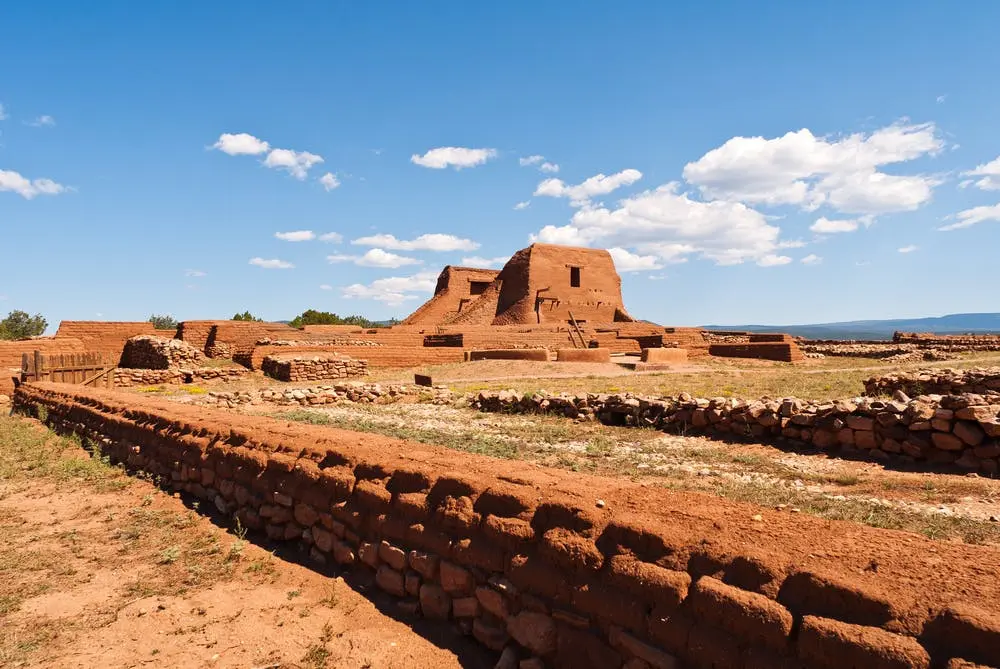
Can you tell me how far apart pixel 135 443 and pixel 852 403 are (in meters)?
9.18

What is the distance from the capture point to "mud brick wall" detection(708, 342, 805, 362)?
2541 centimetres

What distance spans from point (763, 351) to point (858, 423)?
2013 cm

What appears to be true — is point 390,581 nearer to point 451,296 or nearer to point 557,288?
point 557,288

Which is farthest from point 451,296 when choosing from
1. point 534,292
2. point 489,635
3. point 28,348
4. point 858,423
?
point 489,635

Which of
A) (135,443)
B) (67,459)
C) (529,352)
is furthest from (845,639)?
(529,352)

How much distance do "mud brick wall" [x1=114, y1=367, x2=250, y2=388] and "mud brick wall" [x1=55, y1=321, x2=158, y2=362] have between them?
4.85 meters

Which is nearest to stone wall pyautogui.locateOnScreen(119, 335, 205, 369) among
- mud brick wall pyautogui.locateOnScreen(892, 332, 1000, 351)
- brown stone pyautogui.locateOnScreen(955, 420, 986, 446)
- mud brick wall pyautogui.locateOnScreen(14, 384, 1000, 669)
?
mud brick wall pyautogui.locateOnScreen(14, 384, 1000, 669)

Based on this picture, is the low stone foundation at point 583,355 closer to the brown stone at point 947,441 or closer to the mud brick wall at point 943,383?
the mud brick wall at point 943,383

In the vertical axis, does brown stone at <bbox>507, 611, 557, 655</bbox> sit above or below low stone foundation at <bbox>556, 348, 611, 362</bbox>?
below

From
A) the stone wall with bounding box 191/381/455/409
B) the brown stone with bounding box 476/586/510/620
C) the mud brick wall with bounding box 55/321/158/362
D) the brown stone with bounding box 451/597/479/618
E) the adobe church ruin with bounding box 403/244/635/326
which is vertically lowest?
the brown stone with bounding box 451/597/479/618

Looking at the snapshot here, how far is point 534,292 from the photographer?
36969mm

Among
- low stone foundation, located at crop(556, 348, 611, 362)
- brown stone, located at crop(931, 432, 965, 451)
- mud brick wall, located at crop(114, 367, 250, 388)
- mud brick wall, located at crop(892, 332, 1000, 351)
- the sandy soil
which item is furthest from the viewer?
mud brick wall, located at crop(892, 332, 1000, 351)

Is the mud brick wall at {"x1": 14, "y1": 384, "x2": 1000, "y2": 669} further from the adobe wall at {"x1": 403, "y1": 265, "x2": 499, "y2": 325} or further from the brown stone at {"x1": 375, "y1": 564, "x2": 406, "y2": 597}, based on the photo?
the adobe wall at {"x1": 403, "y1": 265, "x2": 499, "y2": 325}

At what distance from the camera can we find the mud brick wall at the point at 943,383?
10852 mm
